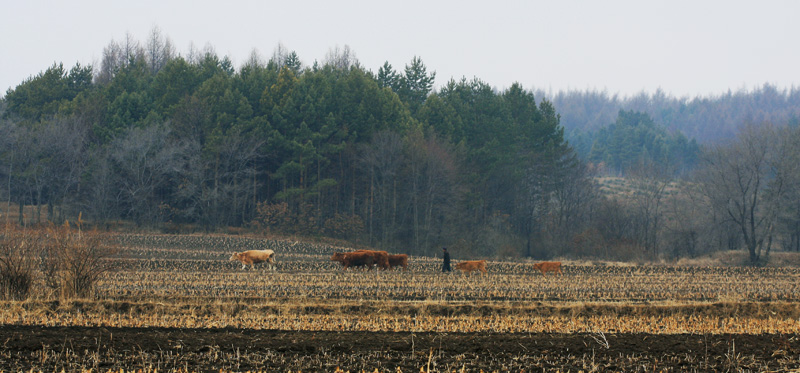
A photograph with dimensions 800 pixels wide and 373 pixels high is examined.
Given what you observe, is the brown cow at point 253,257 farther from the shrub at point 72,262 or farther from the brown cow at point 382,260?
the shrub at point 72,262

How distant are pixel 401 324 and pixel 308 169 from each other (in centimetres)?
3911

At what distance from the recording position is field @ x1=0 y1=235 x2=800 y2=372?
35.3 feet

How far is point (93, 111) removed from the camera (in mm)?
56375

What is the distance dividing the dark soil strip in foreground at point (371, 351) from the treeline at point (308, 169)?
36401 millimetres

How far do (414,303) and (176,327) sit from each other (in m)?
6.49

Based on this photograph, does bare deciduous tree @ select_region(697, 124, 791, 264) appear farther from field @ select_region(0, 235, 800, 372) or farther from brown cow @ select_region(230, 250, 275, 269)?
brown cow @ select_region(230, 250, 275, 269)

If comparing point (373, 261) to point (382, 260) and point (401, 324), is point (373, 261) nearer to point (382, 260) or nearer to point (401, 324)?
point (382, 260)

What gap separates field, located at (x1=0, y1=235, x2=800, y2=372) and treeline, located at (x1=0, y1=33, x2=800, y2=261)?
79.9 ft

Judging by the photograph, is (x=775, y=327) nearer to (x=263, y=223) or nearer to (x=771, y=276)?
(x=771, y=276)

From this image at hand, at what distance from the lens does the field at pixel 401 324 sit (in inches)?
424

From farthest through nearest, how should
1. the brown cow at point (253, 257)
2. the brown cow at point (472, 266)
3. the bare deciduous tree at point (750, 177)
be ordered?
the bare deciduous tree at point (750, 177) < the brown cow at point (253, 257) < the brown cow at point (472, 266)

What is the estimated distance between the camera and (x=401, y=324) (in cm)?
1475

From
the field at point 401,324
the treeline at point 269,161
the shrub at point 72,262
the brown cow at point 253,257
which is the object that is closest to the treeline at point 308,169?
the treeline at point 269,161

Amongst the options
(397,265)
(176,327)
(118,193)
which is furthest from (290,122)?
(176,327)
